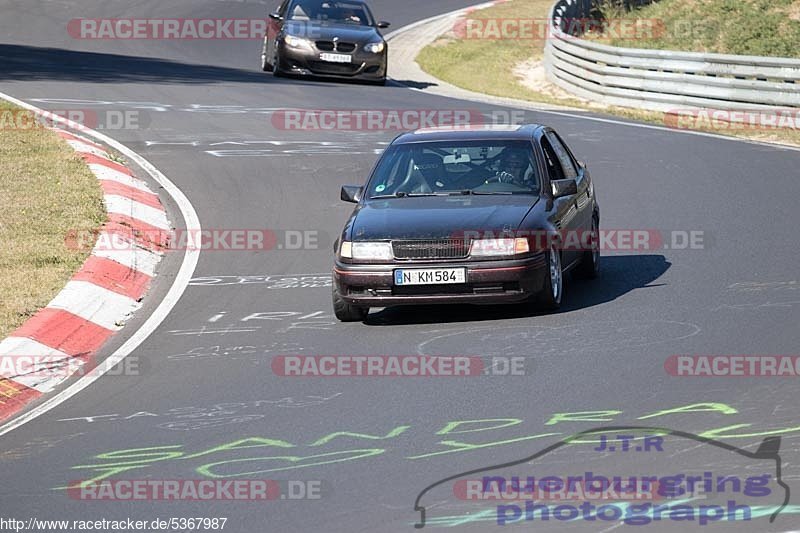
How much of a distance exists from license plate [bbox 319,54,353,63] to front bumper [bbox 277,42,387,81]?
0.19 ft

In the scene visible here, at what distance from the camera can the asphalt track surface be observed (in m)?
A: 7.25

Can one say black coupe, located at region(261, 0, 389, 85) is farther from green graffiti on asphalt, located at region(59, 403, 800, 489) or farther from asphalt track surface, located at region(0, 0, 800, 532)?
green graffiti on asphalt, located at region(59, 403, 800, 489)

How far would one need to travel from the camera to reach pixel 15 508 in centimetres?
716

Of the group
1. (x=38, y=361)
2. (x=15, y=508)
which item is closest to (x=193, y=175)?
(x=38, y=361)

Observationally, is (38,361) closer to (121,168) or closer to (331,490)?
(331,490)

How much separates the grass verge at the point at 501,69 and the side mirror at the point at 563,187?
1193 cm

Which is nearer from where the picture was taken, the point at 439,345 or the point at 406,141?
the point at 439,345

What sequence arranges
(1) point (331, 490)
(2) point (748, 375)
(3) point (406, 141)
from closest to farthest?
(1) point (331, 490), (2) point (748, 375), (3) point (406, 141)

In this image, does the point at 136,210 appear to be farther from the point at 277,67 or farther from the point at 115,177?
the point at 277,67

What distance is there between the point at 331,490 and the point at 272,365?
3052mm

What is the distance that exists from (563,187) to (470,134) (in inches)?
40.2

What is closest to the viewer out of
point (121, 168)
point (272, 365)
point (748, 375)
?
point (748, 375)

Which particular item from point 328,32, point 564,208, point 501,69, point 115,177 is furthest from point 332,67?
point 564,208

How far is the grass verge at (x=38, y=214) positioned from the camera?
12.0 meters
